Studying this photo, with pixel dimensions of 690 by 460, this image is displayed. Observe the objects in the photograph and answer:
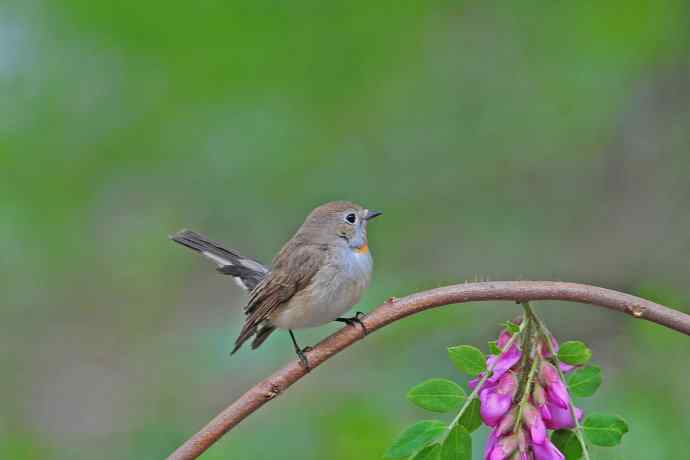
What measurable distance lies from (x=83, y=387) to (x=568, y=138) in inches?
200

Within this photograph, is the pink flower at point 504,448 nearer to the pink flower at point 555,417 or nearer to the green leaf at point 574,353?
the pink flower at point 555,417

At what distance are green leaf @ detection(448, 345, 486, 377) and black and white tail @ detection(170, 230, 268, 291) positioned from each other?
1.74 metres

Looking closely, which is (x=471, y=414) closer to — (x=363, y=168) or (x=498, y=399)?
(x=498, y=399)

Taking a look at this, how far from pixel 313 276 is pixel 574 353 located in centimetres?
149

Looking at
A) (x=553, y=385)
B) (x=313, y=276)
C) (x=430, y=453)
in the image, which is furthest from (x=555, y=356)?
(x=313, y=276)

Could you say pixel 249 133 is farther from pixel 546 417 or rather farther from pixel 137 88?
pixel 546 417

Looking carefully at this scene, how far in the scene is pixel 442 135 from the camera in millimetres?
5070

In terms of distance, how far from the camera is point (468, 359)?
1758 mm

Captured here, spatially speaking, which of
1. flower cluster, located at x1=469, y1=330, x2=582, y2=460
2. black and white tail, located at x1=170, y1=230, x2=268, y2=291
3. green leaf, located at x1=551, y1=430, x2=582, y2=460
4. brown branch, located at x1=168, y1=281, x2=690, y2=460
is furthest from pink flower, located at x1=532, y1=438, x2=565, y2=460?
black and white tail, located at x1=170, y1=230, x2=268, y2=291

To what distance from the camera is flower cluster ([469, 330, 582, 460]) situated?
5.37ft

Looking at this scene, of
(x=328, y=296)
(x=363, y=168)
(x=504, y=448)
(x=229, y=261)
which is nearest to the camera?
(x=504, y=448)

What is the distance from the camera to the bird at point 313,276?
3.02 metres

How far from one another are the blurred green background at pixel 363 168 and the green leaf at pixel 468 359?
1131mm

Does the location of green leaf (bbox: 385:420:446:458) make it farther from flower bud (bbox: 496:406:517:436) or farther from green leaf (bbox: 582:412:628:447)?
green leaf (bbox: 582:412:628:447)
